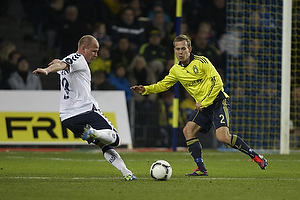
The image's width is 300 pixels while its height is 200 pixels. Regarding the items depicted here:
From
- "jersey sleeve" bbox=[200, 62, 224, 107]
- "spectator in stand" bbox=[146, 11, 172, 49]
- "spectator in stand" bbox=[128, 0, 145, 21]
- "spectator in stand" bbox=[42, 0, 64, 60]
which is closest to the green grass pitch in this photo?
"jersey sleeve" bbox=[200, 62, 224, 107]

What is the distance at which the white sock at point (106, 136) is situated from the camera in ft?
22.9

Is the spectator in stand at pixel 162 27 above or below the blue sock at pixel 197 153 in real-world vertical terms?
above

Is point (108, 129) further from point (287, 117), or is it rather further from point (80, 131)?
point (287, 117)

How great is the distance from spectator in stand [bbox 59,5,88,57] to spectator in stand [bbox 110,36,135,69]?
1.03 m

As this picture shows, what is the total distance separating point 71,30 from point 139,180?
8633mm

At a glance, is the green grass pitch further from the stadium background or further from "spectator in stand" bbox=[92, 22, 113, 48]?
"spectator in stand" bbox=[92, 22, 113, 48]

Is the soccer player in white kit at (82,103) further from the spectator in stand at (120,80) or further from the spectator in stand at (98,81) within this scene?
the spectator in stand at (120,80)

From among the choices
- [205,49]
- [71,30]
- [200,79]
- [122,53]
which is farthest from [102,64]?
[200,79]

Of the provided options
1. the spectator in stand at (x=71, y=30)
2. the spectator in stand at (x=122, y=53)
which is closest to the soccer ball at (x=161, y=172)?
the spectator in stand at (x=122, y=53)

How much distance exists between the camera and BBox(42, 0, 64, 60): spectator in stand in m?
15.8

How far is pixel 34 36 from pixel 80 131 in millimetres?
9520

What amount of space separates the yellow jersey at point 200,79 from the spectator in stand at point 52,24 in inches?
305

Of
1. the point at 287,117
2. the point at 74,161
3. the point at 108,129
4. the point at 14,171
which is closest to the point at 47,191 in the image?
the point at 108,129

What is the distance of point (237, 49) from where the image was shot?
1567 cm
